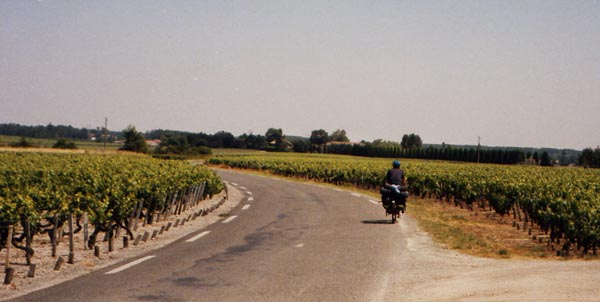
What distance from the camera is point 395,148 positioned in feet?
458

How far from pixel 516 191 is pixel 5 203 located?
17.3 meters

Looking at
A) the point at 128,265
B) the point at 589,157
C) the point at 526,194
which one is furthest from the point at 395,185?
the point at 589,157

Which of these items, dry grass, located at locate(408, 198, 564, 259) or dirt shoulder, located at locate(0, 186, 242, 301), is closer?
dirt shoulder, located at locate(0, 186, 242, 301)

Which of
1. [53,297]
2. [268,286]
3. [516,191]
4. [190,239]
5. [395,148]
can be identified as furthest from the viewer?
[395,148]

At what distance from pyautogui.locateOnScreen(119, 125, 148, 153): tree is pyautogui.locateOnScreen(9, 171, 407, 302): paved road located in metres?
93.9

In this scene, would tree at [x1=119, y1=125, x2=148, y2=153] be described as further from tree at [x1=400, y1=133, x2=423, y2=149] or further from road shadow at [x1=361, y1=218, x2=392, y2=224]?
tree at [x1=400, y1=133, x2=423, y2=149]

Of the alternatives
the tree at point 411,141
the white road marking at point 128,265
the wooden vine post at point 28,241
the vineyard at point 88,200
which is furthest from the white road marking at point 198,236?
the tree at point 411,141

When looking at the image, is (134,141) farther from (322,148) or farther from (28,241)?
(28,241)

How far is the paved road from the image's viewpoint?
757cm

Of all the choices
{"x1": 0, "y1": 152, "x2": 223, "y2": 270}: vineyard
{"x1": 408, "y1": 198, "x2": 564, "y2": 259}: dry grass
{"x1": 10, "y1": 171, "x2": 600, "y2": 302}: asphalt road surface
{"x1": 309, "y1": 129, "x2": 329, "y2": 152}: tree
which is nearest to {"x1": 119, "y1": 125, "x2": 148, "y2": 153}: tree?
{"x1": 309, "y1": 129, "x2": 329, "y2": 152}: tree

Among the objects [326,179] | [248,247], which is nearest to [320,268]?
[248,247]

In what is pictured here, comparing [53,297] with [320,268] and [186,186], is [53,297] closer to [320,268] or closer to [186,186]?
[320,268]

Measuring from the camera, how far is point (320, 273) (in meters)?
9.02

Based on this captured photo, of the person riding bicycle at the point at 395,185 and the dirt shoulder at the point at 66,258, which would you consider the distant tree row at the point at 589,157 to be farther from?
the dirt shoulder at the point at 66,258
